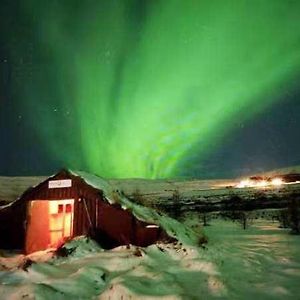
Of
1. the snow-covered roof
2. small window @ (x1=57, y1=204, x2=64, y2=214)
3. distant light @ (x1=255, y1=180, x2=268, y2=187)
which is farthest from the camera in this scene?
distant light @ (x1=255, y1=180, x2=268, y2=187)

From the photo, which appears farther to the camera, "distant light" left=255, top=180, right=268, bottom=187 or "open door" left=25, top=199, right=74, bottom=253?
"distant light" left=255, top=180, right=268, bottom=187

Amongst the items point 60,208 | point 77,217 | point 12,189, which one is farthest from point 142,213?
point 12,189

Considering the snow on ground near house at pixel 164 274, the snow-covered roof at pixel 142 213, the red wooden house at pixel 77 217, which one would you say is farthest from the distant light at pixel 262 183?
the snow on ground near house at pixel 164 274

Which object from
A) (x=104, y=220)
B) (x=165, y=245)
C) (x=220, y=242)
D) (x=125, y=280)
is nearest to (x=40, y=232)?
(x=104, y=220)

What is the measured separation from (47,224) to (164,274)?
35.0 ft

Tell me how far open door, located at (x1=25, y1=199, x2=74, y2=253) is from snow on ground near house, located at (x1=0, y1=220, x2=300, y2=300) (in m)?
1.85

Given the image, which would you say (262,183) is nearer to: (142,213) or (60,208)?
(60,208)

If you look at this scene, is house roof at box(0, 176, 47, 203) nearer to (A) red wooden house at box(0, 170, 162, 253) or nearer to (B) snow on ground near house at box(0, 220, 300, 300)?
(A) red wooden house at box(0, 170, 162, 253)

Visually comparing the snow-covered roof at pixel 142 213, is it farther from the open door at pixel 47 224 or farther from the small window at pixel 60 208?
the small window at pixel 60 208

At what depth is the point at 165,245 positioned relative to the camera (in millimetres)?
15602

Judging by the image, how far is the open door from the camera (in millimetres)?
18734

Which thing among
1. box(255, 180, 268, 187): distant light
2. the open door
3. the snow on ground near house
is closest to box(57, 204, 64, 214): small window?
the open door

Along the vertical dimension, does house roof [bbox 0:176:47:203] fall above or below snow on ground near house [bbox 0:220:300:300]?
above

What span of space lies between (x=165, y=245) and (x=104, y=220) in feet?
10.5
